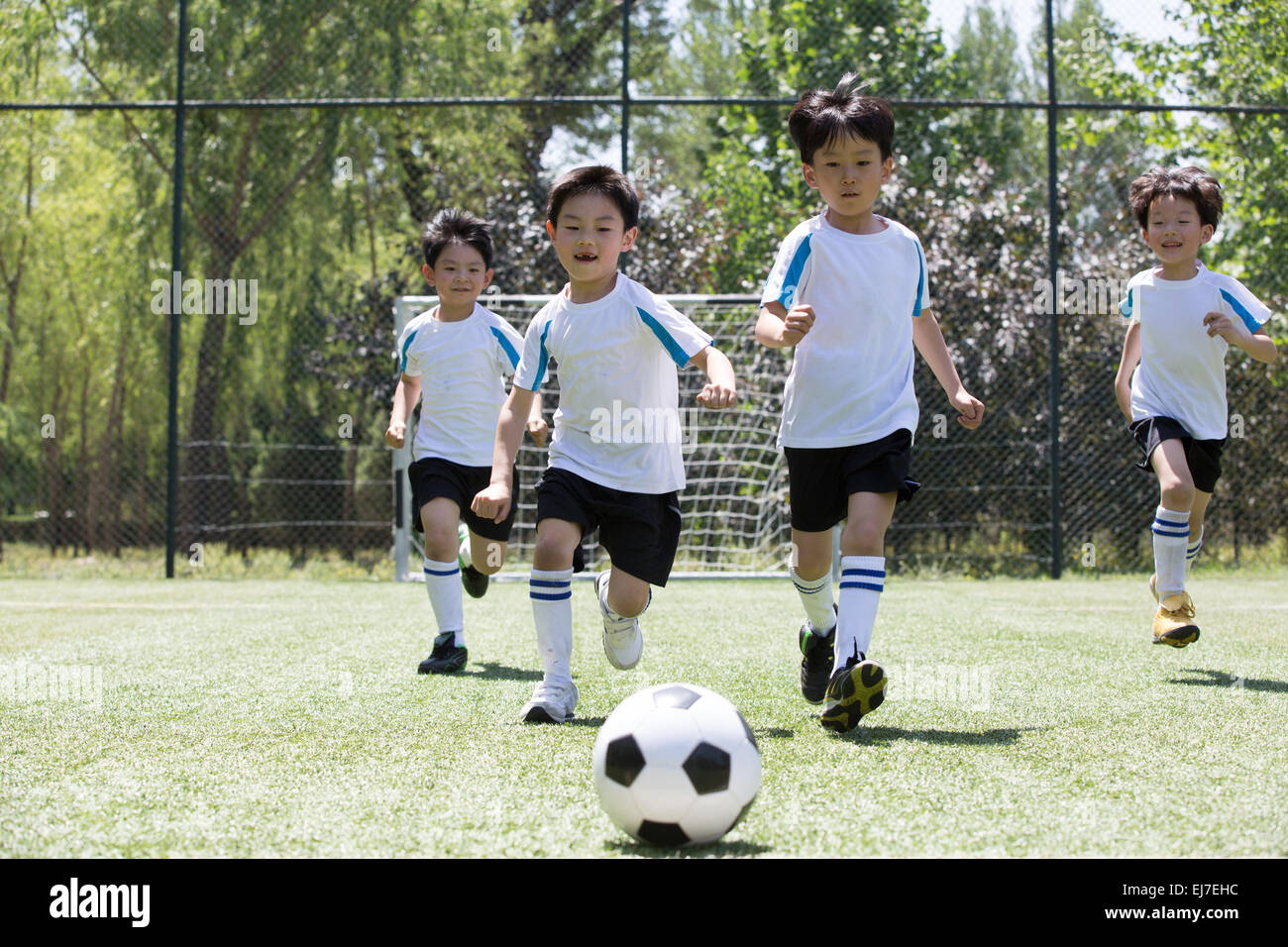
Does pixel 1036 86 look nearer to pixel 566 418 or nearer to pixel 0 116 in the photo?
pixel 0 116

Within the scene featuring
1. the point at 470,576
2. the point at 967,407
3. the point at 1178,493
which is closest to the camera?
the point at 967,407

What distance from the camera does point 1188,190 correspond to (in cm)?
486

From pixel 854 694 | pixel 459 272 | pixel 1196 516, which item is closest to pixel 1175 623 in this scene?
pixel 1196 516

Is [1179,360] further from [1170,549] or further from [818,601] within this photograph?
[818,601]

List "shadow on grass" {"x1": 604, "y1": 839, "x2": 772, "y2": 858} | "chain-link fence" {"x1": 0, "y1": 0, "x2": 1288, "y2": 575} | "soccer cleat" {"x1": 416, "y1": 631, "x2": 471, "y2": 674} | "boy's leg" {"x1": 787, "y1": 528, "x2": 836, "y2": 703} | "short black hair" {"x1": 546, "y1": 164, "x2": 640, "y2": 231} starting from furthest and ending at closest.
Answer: "chain-link fence" {"x1": 0, "y1": 0, "x2": 1288, "y2": 575} → "soccer cleat" {"x1": 416, "y1": 631, "x2": 471, "y2": 674} → "boy's leg" {"x1": 787, "y1": 528, "x2": 836, "y2": 703} → "short black hair" {"x1": 546, "y1": 164, "x2": 640, "y2": 231} → "shadow on grass" {"x1": 604, "y1": 839, "x2": 772, "y2": 858}

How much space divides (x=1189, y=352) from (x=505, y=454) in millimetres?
2862

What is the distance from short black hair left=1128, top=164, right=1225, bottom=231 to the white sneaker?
2.64 metres

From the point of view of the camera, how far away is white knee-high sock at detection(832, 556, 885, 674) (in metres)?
3.40

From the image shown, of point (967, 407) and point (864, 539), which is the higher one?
point (967, 407)

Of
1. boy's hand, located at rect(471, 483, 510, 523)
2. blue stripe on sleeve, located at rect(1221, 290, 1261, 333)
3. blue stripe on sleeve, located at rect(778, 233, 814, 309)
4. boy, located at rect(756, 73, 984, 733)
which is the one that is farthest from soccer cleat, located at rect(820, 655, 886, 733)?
blue stripe on sleeve, located at rect(1221, 290, 1261, 333)

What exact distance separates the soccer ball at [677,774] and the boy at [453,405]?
2.41 metres

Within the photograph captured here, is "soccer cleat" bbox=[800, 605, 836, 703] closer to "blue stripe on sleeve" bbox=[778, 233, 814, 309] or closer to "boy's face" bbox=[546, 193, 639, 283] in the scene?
"blue stripe on sleeve" bbox=[778, 233, 814, 309]

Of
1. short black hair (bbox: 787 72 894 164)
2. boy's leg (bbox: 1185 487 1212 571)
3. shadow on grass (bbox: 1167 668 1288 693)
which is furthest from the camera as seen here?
boy's leg (bbox: 1185 487 1212 571)

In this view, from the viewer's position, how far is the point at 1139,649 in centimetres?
513
